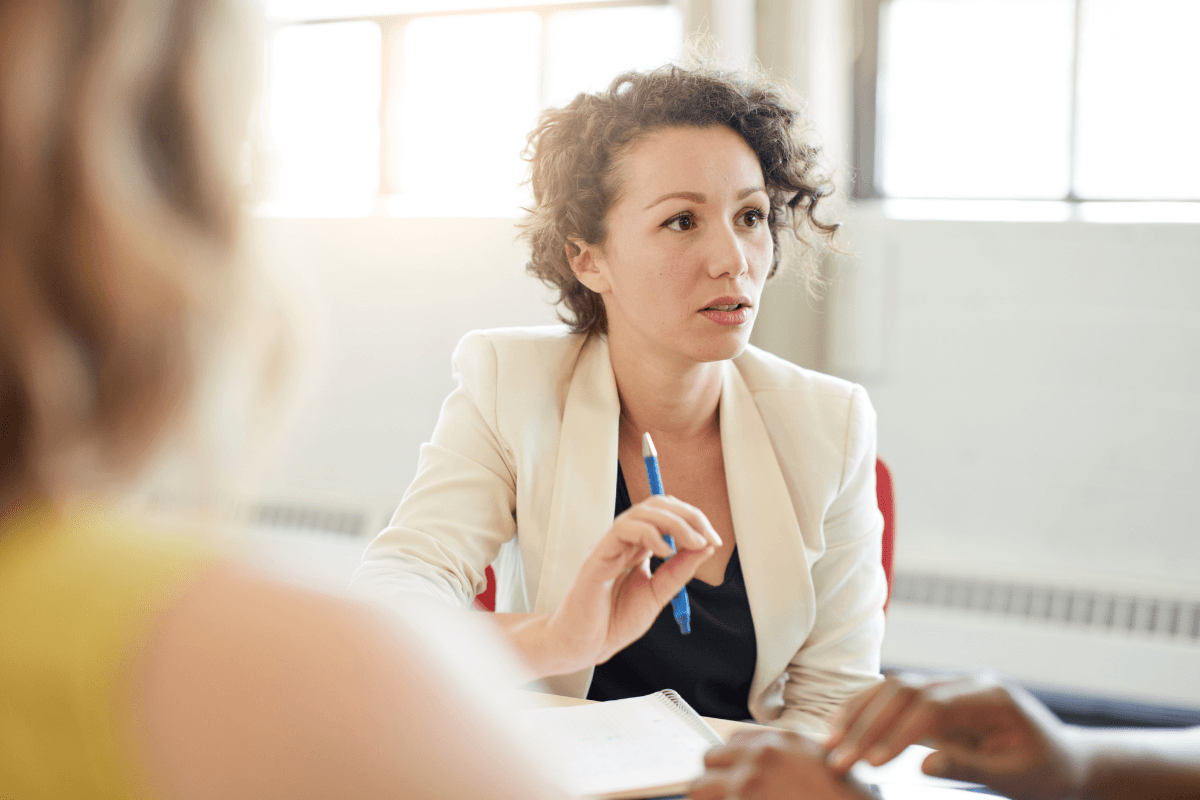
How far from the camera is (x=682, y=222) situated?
1.56m

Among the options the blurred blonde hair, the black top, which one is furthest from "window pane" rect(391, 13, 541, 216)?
the blurred blonde hair

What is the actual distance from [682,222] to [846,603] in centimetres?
62

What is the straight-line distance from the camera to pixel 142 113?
1.46 ft

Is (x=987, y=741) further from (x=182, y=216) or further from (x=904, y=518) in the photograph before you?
(x=904, y=518)

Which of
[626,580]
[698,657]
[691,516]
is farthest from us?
[698,657]

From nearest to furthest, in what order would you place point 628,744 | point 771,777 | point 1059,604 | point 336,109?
point 771,777
point 628,744
point 1059,604
point 336,109

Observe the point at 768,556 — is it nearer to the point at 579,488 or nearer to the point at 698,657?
the point at 698,657

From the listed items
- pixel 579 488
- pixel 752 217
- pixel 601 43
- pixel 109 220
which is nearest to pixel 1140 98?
pixel 601 43

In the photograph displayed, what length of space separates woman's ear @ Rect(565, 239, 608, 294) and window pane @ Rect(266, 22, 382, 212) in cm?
211

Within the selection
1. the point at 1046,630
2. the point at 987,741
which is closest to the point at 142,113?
the point at 987,741

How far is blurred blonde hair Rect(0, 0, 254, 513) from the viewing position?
0.43 meters

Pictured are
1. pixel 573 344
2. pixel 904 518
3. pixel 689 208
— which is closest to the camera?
pixel 689 208

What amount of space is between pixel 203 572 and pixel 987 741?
25.4 inches

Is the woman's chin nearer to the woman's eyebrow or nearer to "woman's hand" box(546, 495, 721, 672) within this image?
the woman's eyebrow
